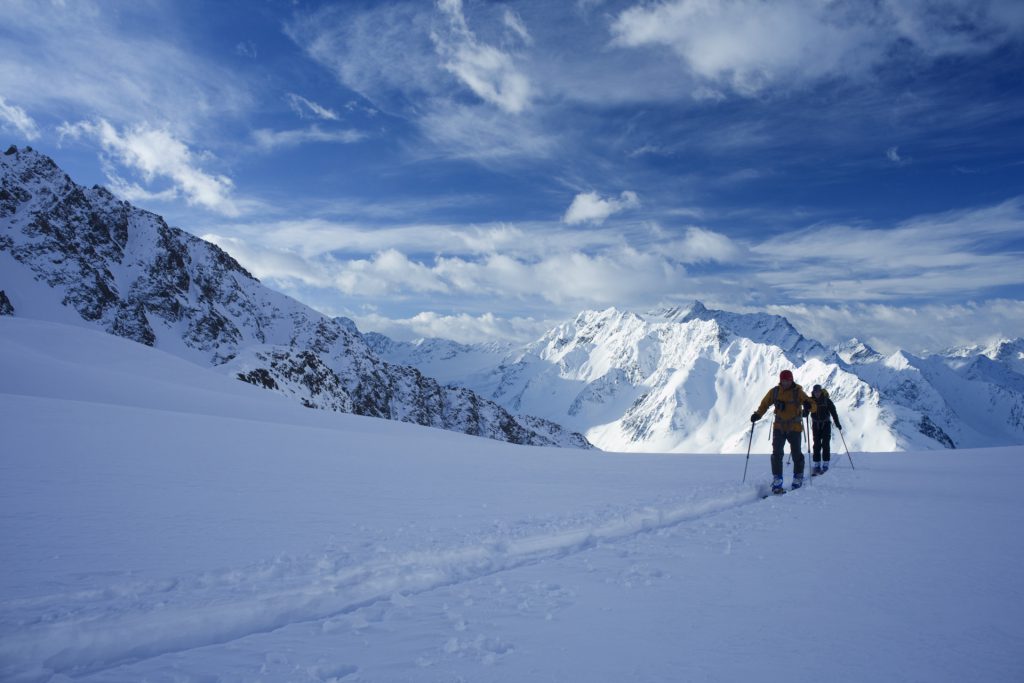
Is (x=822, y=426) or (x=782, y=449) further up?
(x=822, y=426)

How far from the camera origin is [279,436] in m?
15.6

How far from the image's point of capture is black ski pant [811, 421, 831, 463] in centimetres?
1680

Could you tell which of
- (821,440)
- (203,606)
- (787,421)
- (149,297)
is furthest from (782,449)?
(149,297)

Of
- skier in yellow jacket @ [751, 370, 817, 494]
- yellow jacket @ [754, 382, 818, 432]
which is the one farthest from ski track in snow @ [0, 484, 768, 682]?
yellow jacket @ [754, 382, 818, 432]

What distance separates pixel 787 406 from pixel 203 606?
1276 cm

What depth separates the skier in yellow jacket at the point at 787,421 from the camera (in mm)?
12156

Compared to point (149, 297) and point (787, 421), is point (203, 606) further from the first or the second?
point (149, 297)

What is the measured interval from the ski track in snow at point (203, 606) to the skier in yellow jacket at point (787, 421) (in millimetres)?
7807

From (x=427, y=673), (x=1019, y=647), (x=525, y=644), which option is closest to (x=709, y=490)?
(x=1019, y=647)

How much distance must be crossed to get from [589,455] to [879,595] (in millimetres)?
14602

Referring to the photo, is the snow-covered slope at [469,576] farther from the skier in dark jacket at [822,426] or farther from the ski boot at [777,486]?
the skier in dark jacket at [822,426]

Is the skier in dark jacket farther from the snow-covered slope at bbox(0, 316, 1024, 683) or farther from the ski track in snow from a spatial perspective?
the ski track in snow

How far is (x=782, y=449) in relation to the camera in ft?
41.1

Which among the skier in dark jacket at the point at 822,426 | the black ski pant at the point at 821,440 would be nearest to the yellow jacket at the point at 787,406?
the skier in dark jacket at the point at 822,426
